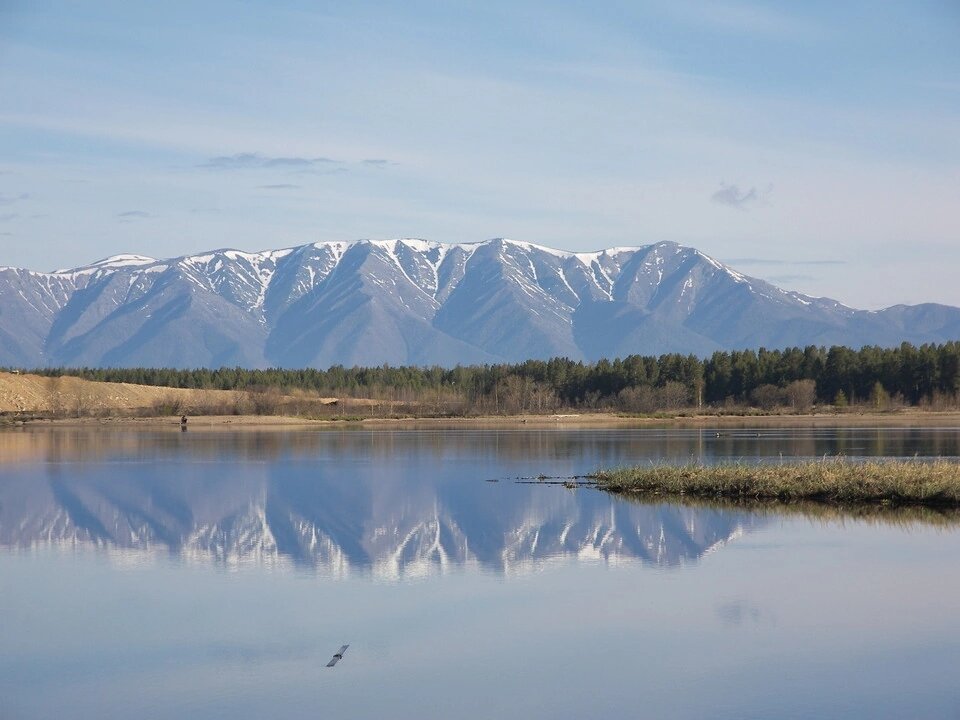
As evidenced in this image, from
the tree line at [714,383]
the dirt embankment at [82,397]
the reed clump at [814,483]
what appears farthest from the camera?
the dirt embankment at [82,397]

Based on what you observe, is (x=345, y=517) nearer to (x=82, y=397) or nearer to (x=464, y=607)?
(x=464, y=607)

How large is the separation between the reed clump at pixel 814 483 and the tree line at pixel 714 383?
255 ft

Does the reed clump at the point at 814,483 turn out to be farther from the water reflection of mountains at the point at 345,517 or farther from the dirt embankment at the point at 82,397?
the dirt embankment at the point at 82,397

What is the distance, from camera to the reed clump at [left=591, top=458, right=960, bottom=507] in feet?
102

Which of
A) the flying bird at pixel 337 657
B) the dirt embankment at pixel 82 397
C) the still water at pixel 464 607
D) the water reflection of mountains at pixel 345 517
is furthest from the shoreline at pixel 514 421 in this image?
the flying bird at pixel 337 657

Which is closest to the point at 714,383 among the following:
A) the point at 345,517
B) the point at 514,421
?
the point at 514,421

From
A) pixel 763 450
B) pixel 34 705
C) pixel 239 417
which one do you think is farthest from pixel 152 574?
pixel 239 417

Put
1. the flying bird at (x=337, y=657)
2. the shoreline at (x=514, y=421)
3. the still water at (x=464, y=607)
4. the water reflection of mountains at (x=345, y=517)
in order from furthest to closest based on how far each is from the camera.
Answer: the shoreline at (x=514, y=421)
the water reflection of mountains at (x=345, y=517)
the flying bird at (x=337, y=657)
the still water at (x=464, y=607)

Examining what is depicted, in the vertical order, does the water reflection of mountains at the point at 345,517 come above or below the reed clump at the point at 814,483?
below

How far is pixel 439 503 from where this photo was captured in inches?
1380

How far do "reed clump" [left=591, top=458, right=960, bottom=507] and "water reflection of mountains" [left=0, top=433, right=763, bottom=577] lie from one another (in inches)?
74.3

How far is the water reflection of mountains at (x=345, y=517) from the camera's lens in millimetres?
25516

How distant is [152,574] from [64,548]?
14.7 feet

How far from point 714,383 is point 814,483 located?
91.7 m
